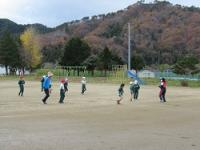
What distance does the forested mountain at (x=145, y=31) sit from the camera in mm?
122750

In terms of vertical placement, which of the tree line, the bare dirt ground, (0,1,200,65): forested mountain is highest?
(0,1,200,65): forested mountain

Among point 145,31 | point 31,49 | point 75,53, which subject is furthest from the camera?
point 145,31

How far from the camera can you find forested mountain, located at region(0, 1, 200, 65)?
403ft

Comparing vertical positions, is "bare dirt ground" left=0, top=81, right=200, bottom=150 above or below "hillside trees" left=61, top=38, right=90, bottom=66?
below

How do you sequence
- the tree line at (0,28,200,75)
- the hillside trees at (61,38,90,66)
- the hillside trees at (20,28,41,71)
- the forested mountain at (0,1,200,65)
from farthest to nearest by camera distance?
the forested mountain at (0,1,200,65), the hillside trees at (20,28,41,71), the hillside trees at (61,38,90,66), the tree line at (0,28,200,75)

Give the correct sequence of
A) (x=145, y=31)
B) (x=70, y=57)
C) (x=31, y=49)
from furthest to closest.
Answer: (x=145, y=31) < (x=31, y=49) < (x=70, y=57)

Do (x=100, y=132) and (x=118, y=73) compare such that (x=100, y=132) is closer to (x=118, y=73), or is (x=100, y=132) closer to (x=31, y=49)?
(x=118, y=73)

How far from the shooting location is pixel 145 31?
433 ft

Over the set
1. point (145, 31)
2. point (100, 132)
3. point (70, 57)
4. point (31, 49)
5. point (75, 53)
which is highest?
point (145, 31)

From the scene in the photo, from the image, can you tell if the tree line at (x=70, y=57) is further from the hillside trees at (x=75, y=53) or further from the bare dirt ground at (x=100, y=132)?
the bare dirt ground at (x=100, y=132)

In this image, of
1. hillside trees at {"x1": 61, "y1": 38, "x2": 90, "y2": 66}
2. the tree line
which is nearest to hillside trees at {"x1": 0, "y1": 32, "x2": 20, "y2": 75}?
the tree line

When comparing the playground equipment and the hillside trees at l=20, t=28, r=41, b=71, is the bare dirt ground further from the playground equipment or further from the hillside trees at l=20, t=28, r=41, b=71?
the hillside trees at l=20, t=28, r=41, b=71

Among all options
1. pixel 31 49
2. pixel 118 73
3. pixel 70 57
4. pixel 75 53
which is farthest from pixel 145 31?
pixel 118 73

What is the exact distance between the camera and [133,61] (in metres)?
99.4
